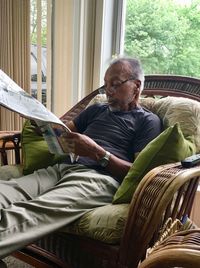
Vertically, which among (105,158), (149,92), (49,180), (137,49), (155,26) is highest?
(155,26)

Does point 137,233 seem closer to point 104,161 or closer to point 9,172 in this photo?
point 104,161

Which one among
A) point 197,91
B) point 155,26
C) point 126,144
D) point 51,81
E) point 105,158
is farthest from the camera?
point 51,81

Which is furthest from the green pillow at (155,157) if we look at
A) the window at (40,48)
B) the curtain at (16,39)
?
the curtain at (16,39)

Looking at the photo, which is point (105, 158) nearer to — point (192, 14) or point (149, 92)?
point (149, 92)

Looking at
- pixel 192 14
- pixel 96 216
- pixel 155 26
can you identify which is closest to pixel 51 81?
pixel 155 26

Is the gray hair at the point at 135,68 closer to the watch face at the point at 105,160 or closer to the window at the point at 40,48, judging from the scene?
the watch face at the point at 105,160

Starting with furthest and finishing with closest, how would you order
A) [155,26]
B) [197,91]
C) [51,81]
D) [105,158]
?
[51,81]
[155,26]
[197,91]
[105,158]

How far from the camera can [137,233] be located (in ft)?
3.88

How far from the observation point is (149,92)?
77.1 inches

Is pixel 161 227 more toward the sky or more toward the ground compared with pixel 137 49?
more toward the ground

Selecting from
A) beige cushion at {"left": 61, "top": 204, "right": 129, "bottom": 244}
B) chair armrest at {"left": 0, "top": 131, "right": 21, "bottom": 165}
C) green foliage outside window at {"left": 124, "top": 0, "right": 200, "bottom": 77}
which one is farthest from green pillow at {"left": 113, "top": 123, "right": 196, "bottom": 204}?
green foliage outside window at {"left": 124, "top": 0, "right": 200, "bottom": 77}

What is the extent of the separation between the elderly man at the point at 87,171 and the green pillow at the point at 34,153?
0.25 feet

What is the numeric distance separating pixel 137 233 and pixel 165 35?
1541 mm

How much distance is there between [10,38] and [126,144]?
4.72 feet
